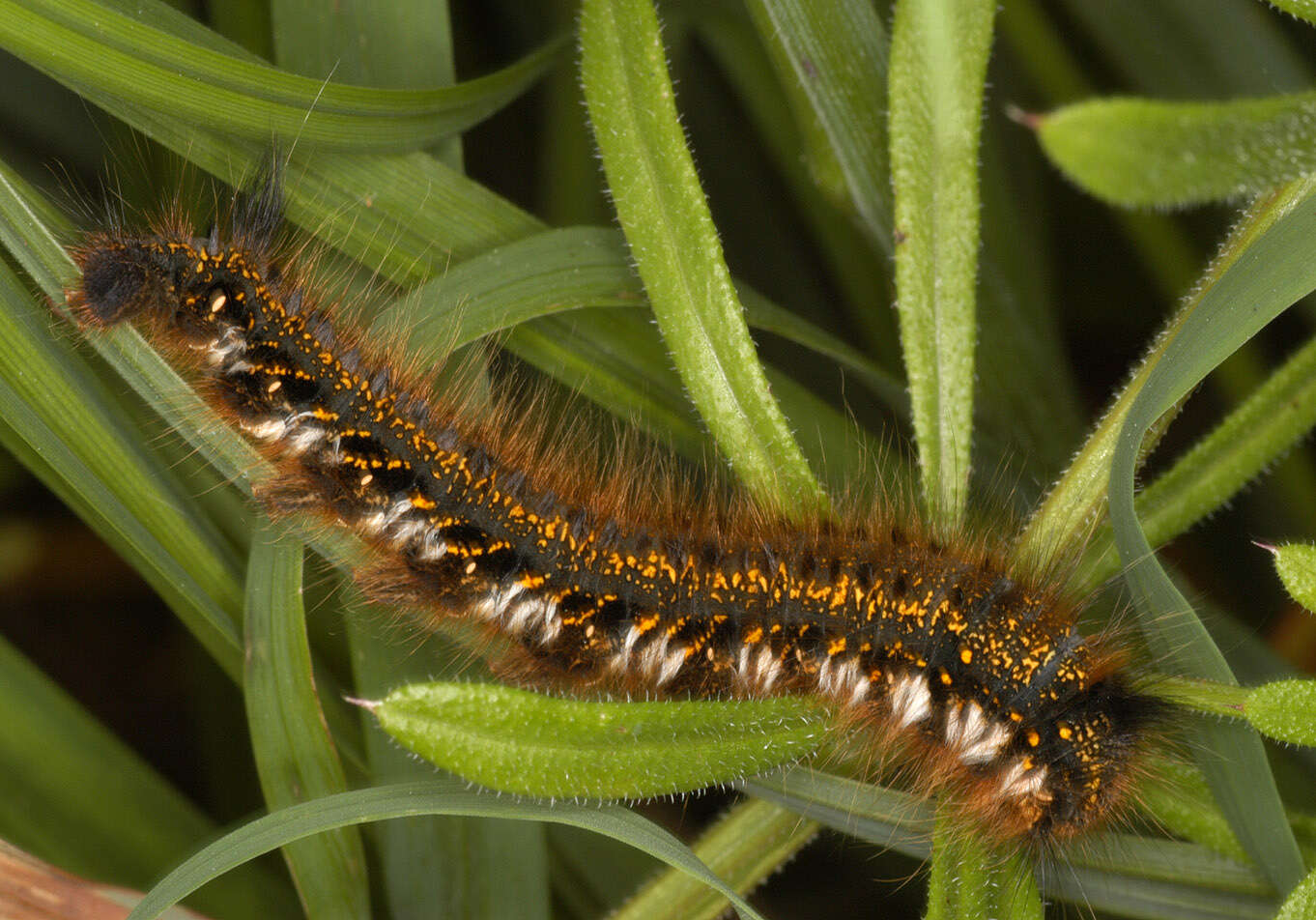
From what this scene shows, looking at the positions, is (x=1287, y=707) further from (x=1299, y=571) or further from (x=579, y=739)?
(x=579, y=739)

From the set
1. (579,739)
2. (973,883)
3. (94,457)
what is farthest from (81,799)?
(973,883)

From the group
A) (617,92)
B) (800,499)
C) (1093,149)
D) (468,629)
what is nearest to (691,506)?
(800,499)

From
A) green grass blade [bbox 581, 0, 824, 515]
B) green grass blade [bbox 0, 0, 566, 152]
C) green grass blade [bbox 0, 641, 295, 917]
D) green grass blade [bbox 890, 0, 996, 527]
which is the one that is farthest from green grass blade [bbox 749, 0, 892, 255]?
green grass blade [bbox 0, 641, 295, 917]

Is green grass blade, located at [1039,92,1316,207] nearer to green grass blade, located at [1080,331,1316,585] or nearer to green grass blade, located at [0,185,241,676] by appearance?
green grass blade, located at [1080,331,1316,585]

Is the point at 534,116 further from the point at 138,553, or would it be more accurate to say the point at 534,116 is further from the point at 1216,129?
the point at 1216,129

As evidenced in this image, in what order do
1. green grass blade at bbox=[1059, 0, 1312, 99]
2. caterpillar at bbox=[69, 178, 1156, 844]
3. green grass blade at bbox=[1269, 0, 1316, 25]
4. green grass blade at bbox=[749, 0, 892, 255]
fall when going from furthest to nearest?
green grass blade at bbox=[1059, 0, 1312, 99]
green grass blade at bbox=[749, 0, 892, 255]
caterpillar at bbox=[69, 178, 1156, 844]
green grass blade at bbox=[1269, 0, 1316, 25]

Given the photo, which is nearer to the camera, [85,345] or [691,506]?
[85,345]
